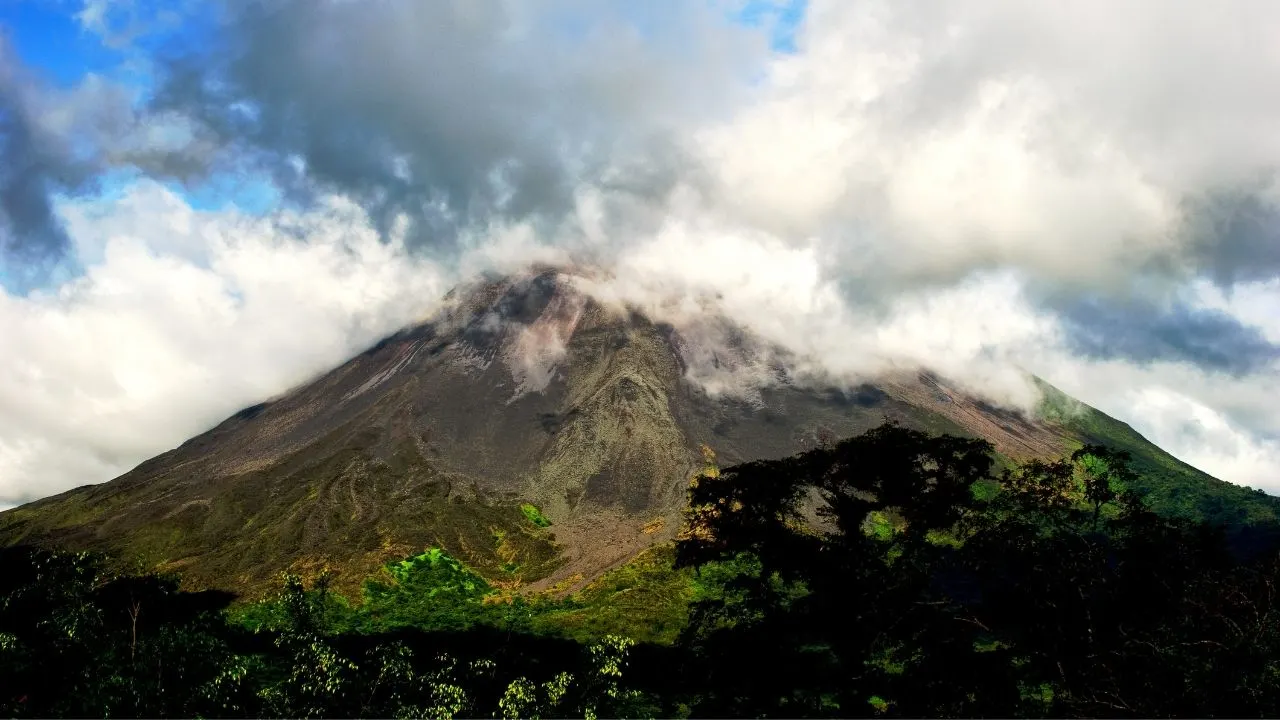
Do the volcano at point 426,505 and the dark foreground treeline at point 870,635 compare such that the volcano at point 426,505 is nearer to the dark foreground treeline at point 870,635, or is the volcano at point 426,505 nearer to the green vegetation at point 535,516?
the green vegetation at point 535,516

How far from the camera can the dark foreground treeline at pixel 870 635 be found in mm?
19828

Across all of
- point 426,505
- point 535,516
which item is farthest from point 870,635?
point 426,505

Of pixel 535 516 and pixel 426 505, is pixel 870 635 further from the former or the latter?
pixel 426 505

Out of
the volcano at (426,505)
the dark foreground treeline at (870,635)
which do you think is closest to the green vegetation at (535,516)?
the volcano at (426,505)

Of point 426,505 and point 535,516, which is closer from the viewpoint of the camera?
point 535,516

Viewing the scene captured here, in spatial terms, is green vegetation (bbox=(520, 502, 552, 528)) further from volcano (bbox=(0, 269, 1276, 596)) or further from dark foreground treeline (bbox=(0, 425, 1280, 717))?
dark foreground treeline (bbox=(0, 425, 1280, 717))

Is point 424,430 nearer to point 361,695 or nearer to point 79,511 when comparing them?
point 79,511

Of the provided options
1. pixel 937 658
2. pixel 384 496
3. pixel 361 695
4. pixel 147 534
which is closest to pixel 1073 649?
pixel 937 658

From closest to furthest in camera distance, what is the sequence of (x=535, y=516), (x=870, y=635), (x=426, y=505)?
(x=870, y=635) → (x=535, y=516) → (x=426, y=505)

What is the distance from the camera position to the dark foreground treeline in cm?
1983

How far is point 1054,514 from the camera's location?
2942 centimetres

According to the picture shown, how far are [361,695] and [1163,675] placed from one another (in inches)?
808

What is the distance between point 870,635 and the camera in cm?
3036

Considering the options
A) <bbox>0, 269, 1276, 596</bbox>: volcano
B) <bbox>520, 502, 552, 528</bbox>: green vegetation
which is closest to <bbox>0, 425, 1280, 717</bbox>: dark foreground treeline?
<bbox>0, 269, 1276, 596</bbox>: volcano
